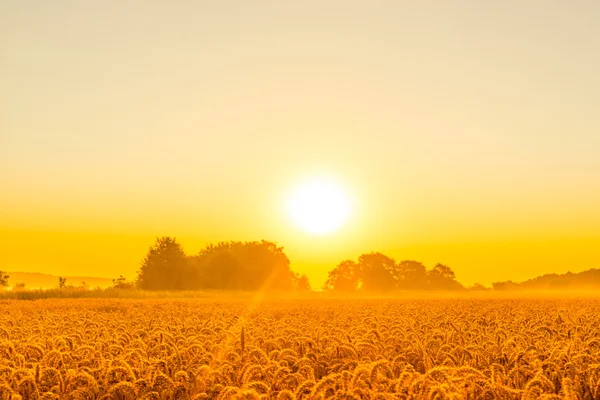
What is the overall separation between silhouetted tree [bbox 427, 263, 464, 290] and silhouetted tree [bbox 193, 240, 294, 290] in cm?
4832

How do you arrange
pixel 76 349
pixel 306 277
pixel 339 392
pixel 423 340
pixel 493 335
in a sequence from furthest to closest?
1. pixel 306 277
2. pixel 493 335
3. pixel 423 340
4. pixel 76 349
5. pixel 339 392

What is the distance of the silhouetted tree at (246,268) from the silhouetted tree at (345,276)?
20748mm

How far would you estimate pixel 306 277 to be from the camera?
140125 mm

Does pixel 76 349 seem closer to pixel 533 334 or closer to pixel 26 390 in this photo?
pixel 26 390

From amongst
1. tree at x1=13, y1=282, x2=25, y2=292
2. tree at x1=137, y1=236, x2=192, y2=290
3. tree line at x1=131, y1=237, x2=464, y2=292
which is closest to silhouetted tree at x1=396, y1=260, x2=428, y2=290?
tree line at x1=131, y1=237, x2=464, y2=292

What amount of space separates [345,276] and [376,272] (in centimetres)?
703

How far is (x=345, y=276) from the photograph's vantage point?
144000mm

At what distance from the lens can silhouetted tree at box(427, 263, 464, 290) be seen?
518ft

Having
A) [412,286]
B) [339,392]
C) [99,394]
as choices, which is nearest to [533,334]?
[339,392]

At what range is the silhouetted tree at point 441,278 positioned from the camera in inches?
6219

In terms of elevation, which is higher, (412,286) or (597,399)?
(412,286)

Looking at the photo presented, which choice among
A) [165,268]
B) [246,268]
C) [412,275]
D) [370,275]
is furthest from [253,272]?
[412,275]

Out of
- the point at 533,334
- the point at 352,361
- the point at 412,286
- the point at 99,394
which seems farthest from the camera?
the point at 412,286

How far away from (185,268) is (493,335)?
93079 millimetres
